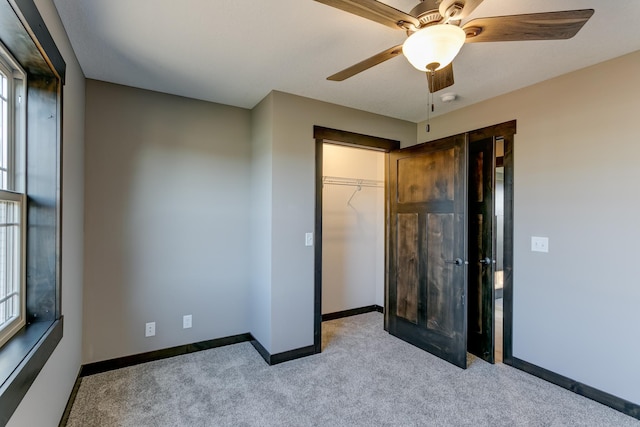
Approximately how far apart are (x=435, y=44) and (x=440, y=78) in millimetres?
→ 587

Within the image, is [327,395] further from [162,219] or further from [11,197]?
[11,197]

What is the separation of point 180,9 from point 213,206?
174 centimetres

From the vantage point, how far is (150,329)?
110 inches

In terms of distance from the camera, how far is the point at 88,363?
8.34 feet

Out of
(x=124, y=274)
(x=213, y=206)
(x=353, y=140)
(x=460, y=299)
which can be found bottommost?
(x=460, y=299)

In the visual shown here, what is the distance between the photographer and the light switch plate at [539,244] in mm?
2553

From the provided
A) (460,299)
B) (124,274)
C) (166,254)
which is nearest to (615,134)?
(460,299)

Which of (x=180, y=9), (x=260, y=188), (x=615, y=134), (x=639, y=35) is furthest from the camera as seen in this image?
(x=260, y=188)

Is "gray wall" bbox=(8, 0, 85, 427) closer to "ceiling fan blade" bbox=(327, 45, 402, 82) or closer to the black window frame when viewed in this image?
Answer: the black window frame

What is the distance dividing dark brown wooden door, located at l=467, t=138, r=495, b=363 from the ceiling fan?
1626 millimetres

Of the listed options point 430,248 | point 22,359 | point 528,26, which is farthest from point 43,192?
point 430,248

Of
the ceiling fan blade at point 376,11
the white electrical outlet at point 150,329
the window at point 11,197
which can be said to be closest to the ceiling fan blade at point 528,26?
the ceiling fan blade at point 376,11

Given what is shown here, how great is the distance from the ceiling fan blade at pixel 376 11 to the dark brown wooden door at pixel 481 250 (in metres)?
1.96

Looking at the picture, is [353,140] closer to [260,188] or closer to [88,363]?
[260,188]
